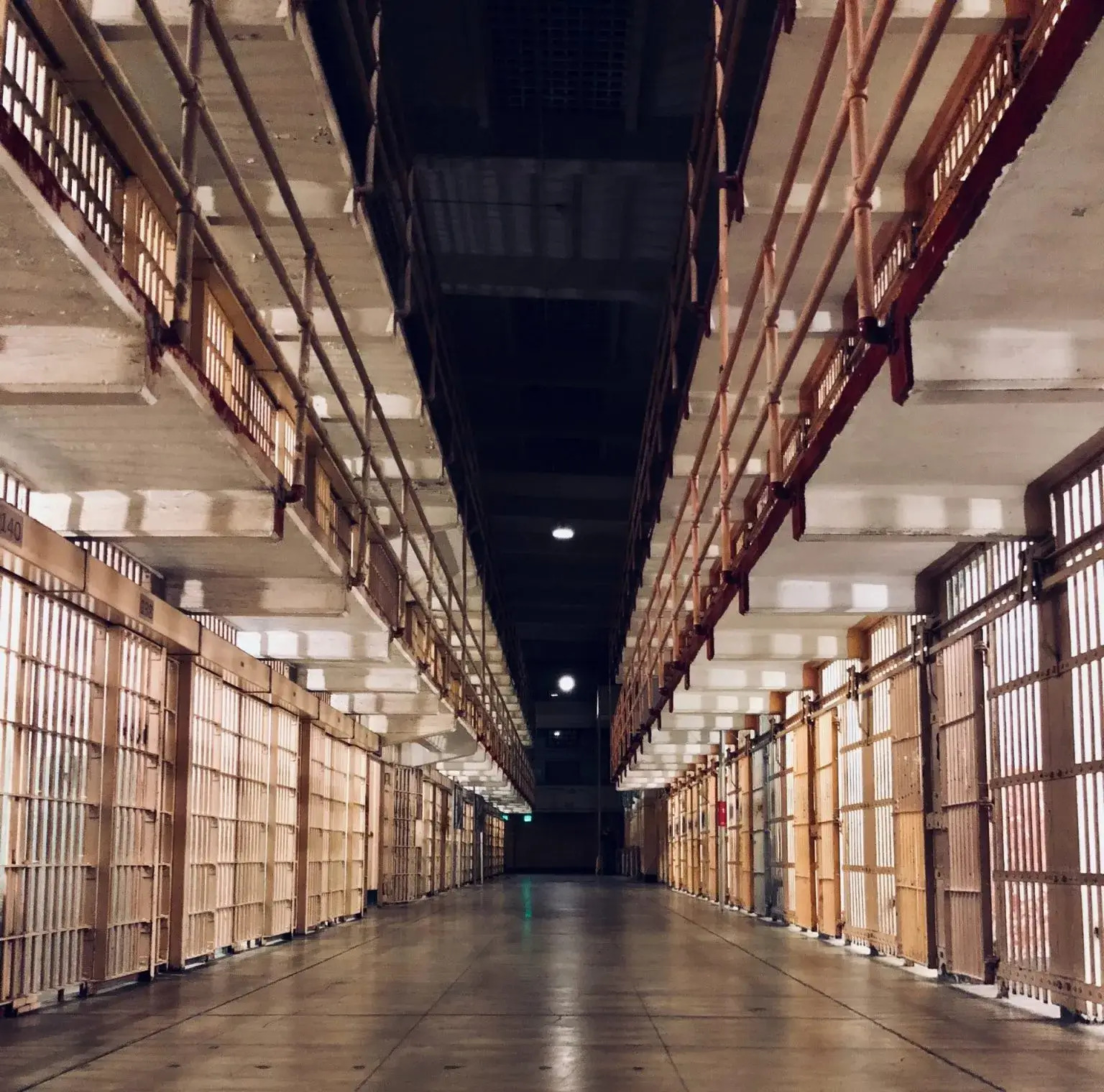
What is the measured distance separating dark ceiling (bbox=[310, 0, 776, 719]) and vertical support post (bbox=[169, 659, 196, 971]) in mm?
4383

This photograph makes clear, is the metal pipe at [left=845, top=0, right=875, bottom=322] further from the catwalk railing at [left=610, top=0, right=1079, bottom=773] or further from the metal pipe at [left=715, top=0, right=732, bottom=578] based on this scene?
the metal pipe at [left=715, top=0, right=732, bottom=578]

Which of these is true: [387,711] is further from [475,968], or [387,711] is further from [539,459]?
[539,459]

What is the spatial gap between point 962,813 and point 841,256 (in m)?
4.53

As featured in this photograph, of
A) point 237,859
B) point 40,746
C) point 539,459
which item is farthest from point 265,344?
point 539,459

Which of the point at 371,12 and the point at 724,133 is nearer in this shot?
the point at 724,133

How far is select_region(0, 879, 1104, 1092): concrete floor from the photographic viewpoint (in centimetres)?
564

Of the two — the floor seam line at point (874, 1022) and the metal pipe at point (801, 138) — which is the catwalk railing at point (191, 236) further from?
the floor seam line at point (874, 1022)

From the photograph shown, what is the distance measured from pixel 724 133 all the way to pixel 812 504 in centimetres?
311

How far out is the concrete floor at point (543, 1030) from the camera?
5.64 metres

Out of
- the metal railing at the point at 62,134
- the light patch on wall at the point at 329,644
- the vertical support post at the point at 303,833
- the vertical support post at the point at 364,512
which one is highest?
the metal railing at the point at 62,134

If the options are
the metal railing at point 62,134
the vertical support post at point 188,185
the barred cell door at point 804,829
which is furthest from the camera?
the barred cell door at point 804,829

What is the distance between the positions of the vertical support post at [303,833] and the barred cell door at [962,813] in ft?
25.1

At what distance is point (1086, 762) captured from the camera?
712cm

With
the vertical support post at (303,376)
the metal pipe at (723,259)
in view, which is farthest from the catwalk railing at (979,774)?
the vertical support post at (303,376)
